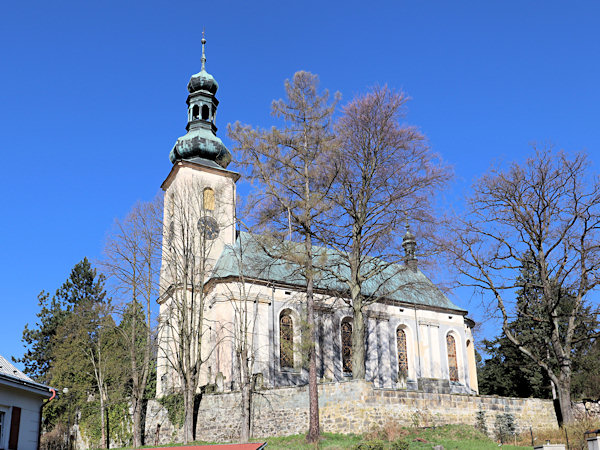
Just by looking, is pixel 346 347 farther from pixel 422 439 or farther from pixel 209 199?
pixel 422 439

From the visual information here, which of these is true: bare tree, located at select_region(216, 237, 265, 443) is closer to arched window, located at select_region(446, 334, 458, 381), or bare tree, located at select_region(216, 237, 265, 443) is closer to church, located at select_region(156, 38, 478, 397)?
church, located at select_region(156, 38, 478, 397)

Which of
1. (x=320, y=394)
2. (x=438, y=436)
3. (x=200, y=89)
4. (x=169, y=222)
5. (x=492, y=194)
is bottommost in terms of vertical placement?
(x=438, y=436)

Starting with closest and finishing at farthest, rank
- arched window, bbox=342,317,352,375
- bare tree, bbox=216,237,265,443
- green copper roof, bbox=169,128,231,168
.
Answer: bare tree, bbox=216,237,265,443, arched window, bbox=342,317,352,375, green copper roof, bbox=169,128,231,168

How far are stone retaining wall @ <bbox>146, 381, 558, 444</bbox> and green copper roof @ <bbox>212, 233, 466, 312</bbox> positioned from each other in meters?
4.26

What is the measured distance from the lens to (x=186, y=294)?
28391mm

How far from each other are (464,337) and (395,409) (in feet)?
64.4

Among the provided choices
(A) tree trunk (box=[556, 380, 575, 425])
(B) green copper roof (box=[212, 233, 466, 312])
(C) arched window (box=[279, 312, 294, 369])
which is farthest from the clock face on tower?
(A) tree trunk (box=[556, 380, 575, 425])

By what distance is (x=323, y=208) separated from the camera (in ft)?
74.6

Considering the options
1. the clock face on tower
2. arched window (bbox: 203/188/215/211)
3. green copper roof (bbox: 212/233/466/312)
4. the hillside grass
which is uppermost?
arched window (bbox: 203/188/215/211)

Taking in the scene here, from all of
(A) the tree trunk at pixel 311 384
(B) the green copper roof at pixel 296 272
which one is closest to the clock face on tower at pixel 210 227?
(B) the green copper roof at pixel 296 272

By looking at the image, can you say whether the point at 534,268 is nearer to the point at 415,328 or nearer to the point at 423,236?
the point at 423,236

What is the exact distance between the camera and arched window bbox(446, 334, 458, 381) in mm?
38781

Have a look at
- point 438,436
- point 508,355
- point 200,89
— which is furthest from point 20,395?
point 508,355

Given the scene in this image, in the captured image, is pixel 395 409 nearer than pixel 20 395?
No
